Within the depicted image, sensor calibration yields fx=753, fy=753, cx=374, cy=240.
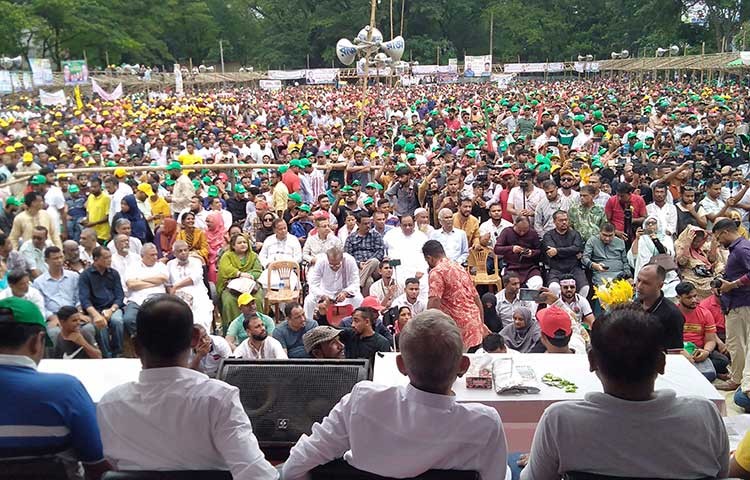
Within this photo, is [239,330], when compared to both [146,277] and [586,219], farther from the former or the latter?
[586,219]

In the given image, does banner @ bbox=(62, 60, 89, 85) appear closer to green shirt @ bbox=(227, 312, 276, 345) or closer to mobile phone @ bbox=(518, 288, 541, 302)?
green shirt @ bbox=(227, 312, 276, 345)

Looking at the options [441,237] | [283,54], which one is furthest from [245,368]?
[283,54]

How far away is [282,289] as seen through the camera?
7.07m

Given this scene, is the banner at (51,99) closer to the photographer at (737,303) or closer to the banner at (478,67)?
the banner at (478,67)

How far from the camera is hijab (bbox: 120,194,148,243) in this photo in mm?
8180

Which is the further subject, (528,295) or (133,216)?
(133,216)

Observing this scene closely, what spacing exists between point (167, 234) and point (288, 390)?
583 cm

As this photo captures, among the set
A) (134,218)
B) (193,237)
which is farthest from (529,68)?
(193,237)

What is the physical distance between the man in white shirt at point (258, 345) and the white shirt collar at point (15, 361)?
305 cm

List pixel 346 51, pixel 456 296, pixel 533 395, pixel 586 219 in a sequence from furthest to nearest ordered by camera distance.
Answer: pixel 346 51
pixel 586 219
pixel 456 296
pixel 533 395

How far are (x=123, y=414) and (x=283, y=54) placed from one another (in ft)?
179

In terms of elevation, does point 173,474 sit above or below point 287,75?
below

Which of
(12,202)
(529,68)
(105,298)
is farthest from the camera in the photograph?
(529,68)

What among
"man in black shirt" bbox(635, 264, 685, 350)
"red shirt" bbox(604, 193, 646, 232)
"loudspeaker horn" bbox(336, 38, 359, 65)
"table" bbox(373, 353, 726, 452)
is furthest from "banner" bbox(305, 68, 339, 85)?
"table" bbox(373, 353, 726, 452)
